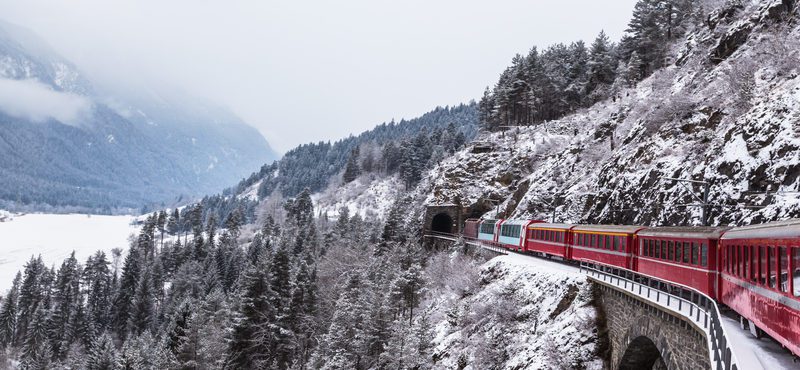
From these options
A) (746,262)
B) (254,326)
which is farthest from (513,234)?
(746,262)

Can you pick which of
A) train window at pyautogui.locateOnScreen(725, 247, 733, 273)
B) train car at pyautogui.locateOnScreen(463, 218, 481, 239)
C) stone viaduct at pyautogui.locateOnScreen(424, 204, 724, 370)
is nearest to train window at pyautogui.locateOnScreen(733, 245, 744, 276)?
train window at pyautogui.locateOnScreen(725, 247, 733, 273)

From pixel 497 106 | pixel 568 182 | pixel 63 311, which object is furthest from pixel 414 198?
pixel 63 311

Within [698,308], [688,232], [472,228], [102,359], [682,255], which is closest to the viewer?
[698,308]

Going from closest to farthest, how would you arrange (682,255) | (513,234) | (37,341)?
(682,255), (513,234), (37,341)

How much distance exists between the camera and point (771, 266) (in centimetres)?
1221

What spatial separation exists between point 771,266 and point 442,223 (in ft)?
250

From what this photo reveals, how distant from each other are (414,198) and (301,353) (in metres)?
61.1

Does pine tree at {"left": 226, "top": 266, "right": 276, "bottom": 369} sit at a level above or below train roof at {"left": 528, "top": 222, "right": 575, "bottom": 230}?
below

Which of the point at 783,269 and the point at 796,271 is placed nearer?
the point at 796,271

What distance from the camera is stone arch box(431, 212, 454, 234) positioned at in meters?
86.1

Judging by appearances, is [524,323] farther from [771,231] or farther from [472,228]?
[472,228]

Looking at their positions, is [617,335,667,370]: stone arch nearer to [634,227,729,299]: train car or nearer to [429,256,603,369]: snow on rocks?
[429,256,603,369]: snow on rocks

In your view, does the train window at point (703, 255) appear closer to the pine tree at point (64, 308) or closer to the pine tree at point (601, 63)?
the pine tree at point (601, 63)

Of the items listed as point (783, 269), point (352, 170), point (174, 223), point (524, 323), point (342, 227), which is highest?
point (352, 170)
